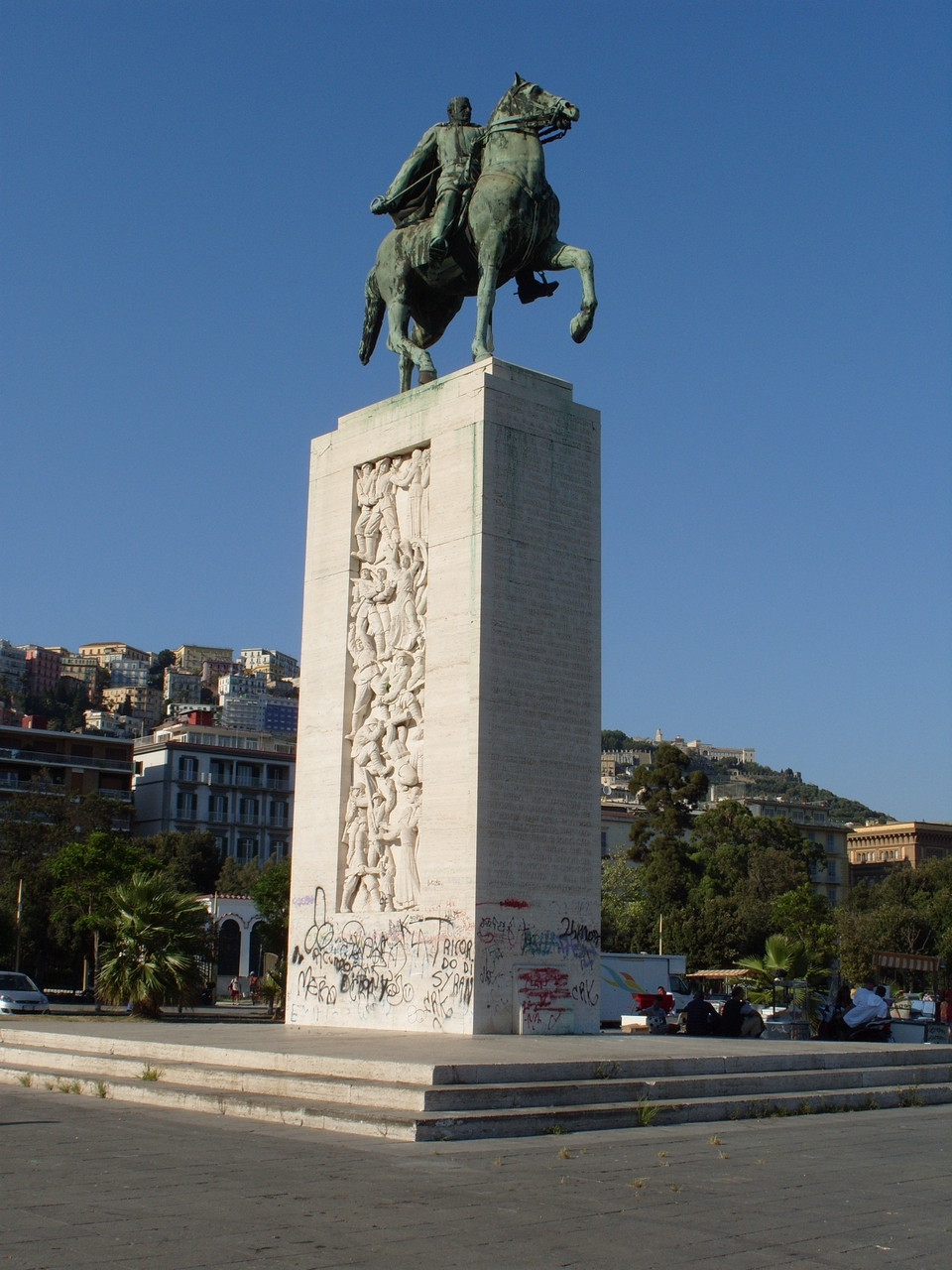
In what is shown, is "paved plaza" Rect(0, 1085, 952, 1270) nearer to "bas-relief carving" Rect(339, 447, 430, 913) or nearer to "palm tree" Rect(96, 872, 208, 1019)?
"bas-relief carving" Rect(339, 447, 430, 913)

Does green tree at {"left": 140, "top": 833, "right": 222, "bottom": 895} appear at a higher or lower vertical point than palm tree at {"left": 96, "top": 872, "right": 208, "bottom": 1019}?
higher

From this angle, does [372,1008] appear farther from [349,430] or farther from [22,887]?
[22,887]

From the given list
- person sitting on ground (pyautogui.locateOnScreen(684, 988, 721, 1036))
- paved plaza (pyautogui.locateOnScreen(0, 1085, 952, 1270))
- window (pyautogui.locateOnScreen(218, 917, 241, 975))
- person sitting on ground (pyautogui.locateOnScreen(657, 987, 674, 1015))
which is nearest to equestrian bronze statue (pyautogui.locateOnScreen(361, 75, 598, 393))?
person sitting on ground (pyautogui.locateOnScreen(684, 988, 721, 1036))

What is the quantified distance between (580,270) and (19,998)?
A: 77.9ft

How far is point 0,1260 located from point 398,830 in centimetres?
1145

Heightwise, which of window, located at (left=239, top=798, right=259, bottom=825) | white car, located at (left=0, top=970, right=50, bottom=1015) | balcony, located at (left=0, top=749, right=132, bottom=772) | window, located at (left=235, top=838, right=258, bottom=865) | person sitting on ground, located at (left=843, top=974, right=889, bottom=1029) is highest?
balcony, located at (left=0, top=749, right=132, bottom=772)

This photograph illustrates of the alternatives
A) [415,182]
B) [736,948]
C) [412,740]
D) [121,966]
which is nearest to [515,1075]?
[412,740]

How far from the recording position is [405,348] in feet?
64.5

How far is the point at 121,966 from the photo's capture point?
2514 cm

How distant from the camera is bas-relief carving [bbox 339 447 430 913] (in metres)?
17.2

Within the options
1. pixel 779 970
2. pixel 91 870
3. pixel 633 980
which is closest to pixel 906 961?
pixel 633 980

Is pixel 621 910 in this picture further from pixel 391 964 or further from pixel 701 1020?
pixel 391 964

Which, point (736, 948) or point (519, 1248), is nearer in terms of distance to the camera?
point (519, 1248)

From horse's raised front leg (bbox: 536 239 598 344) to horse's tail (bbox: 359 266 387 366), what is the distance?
2872 millimetres
